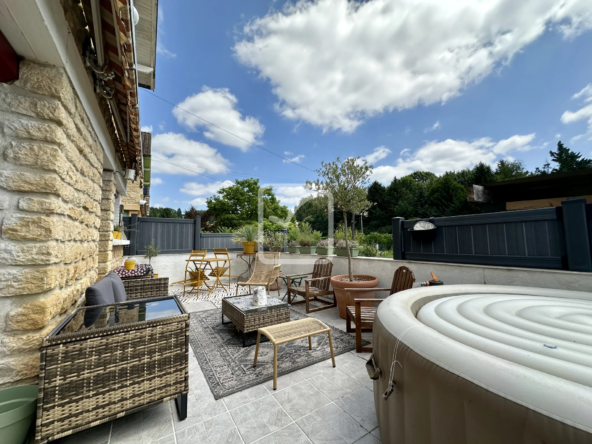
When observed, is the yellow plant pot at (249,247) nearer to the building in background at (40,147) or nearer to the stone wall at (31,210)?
the building in background at (40,147)

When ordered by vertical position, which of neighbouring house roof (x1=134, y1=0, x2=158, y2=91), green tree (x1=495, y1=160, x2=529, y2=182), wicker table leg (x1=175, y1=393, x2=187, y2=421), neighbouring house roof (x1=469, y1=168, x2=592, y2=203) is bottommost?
wicker table leg (x1=175, y1=393, x2=187, y2=421)

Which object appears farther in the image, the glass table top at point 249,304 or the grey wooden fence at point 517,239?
the glass table top at point 249,304

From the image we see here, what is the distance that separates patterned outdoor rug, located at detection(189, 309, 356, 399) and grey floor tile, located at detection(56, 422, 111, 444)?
68 centimetres

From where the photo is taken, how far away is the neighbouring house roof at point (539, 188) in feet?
18.9

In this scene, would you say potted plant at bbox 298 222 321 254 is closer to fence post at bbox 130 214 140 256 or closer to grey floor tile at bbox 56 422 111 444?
fence post at bbox 130 214 140 256

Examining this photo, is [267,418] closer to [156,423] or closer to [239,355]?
[156,423]

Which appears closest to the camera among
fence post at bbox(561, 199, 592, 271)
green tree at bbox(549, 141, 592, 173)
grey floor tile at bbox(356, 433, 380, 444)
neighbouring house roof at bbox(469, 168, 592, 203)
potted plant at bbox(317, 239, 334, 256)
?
grey floor tile at bbox(356, 433, 380, 444)

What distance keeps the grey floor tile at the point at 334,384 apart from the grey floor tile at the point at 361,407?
0.17ft

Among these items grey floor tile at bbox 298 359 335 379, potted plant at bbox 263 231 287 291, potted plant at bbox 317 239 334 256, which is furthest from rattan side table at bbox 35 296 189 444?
potted plant at bbox 263 231 287 291

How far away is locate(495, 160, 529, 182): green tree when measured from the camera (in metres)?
16.4

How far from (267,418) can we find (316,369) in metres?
0.74

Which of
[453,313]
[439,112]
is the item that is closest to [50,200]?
[453,313]

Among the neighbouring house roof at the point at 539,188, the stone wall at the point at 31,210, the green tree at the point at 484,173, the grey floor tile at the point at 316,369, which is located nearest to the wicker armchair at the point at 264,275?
the grey floor tile at the point at 316,369

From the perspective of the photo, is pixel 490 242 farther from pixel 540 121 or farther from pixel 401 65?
pixel 540 121
